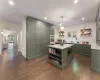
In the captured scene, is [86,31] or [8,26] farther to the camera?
[8,26]

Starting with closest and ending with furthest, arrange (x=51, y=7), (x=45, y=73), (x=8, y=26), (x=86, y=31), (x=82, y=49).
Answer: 1. (x=45, y=73)
2. (x=51, y=7)
3. (x=82, y=49)
4. (x=86, y=31)
5. (x=8, y=26)

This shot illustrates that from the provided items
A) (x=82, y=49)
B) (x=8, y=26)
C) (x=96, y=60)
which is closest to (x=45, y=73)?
(x=96, y=60)

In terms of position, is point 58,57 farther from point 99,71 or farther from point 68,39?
point 68,39

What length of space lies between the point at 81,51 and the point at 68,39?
1932 millimetres

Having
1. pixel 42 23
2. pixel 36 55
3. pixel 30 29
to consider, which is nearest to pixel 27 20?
pixel 30 29

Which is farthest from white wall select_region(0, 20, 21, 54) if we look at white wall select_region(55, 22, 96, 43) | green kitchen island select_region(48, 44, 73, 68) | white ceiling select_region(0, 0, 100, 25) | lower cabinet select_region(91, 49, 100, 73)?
lower cabinet select_region(91, 49, 100, 73)

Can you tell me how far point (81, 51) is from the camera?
4555mm

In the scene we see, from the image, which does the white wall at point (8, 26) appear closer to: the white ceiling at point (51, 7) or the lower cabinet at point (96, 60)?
the white ceiling at point (51, 7)

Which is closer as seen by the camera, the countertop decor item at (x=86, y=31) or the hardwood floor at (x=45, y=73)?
the hardwood floor at (x=45, y=73)

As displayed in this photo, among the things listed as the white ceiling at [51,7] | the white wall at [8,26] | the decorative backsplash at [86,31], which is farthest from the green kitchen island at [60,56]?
the white wall at [8,26]

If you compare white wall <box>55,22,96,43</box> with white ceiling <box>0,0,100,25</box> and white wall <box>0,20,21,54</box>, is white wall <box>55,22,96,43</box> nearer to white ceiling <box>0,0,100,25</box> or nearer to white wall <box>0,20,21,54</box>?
white ceiling <box>0,0,100,25</box>

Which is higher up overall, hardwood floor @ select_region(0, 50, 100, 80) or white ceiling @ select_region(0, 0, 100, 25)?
white ceiling @ select_region(0, 0, 100, 25)

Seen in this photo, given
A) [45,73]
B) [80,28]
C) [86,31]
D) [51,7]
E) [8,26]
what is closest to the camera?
[45,73]

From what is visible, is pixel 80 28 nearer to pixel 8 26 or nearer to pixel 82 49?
pixel 82 49
